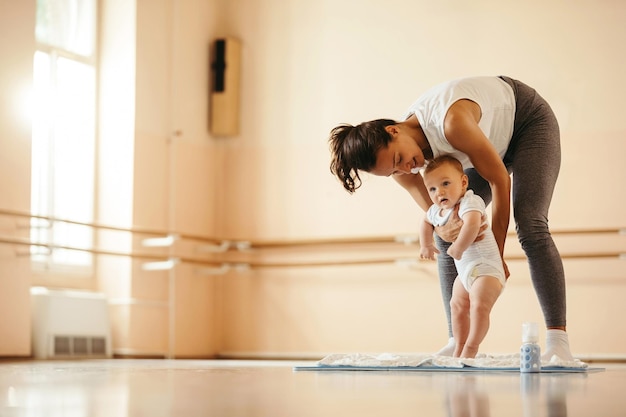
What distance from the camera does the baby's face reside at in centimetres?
261

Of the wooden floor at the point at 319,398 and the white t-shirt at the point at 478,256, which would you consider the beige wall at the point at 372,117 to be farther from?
the wooden floor at the point at 319,398

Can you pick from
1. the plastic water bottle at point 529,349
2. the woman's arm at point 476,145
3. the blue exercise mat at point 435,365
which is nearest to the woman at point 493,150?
the woman's arm at point 476,145

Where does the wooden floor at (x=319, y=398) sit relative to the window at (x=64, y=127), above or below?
below

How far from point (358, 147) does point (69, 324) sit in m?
2.87

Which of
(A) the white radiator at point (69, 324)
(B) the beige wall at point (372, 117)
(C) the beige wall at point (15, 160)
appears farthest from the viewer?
(B) the beige wall at point (372, 117)

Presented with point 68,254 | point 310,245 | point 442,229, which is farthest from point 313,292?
point 442,229

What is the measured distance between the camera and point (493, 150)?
8.10ft

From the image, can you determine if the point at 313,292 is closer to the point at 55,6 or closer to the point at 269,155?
the point at 269,155

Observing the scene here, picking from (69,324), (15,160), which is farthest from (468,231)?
(69,324)

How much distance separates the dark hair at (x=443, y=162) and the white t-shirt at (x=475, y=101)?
1 cm

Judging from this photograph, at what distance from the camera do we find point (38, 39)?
507cm

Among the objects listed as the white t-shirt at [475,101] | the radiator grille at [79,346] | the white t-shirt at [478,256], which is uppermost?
the white t-shirt at [475,101]

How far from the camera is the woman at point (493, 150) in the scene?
2467 mm

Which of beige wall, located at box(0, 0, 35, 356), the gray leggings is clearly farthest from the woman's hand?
beige wall, located at box(0, 0, 35, 356)
